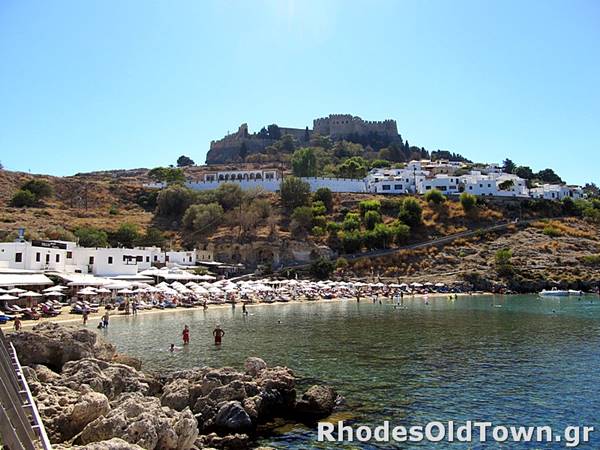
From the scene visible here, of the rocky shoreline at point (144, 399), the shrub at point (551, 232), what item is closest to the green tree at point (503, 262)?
the shrub at point (551, 232)

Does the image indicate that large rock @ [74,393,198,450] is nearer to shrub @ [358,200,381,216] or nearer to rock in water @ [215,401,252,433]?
rock in water @ [215,401,252,433]

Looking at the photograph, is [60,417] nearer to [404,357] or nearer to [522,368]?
[404,357]

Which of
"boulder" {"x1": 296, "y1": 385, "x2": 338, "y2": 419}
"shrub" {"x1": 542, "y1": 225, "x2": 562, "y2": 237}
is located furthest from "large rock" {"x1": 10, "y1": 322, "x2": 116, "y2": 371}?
"shrub" {"x1": 542, "y1": 225, "x2": 562, "y2": 237}

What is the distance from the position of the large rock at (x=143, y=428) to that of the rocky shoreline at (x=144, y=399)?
0.02 meters

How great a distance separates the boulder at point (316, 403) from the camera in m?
14.6

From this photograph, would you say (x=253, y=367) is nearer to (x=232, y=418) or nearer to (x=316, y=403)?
(x=316, y=403)

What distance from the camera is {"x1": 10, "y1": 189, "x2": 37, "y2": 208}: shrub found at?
3270 inches

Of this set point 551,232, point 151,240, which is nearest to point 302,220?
point 151,240

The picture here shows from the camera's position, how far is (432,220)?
8575 centimetres

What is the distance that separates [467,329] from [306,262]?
42.9 m

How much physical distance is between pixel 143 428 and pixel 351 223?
72.6 metres

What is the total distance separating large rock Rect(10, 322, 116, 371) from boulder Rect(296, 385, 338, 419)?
759 cm

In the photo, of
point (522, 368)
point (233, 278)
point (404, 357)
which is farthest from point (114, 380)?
point (233, 278)

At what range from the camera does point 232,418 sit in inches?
518
